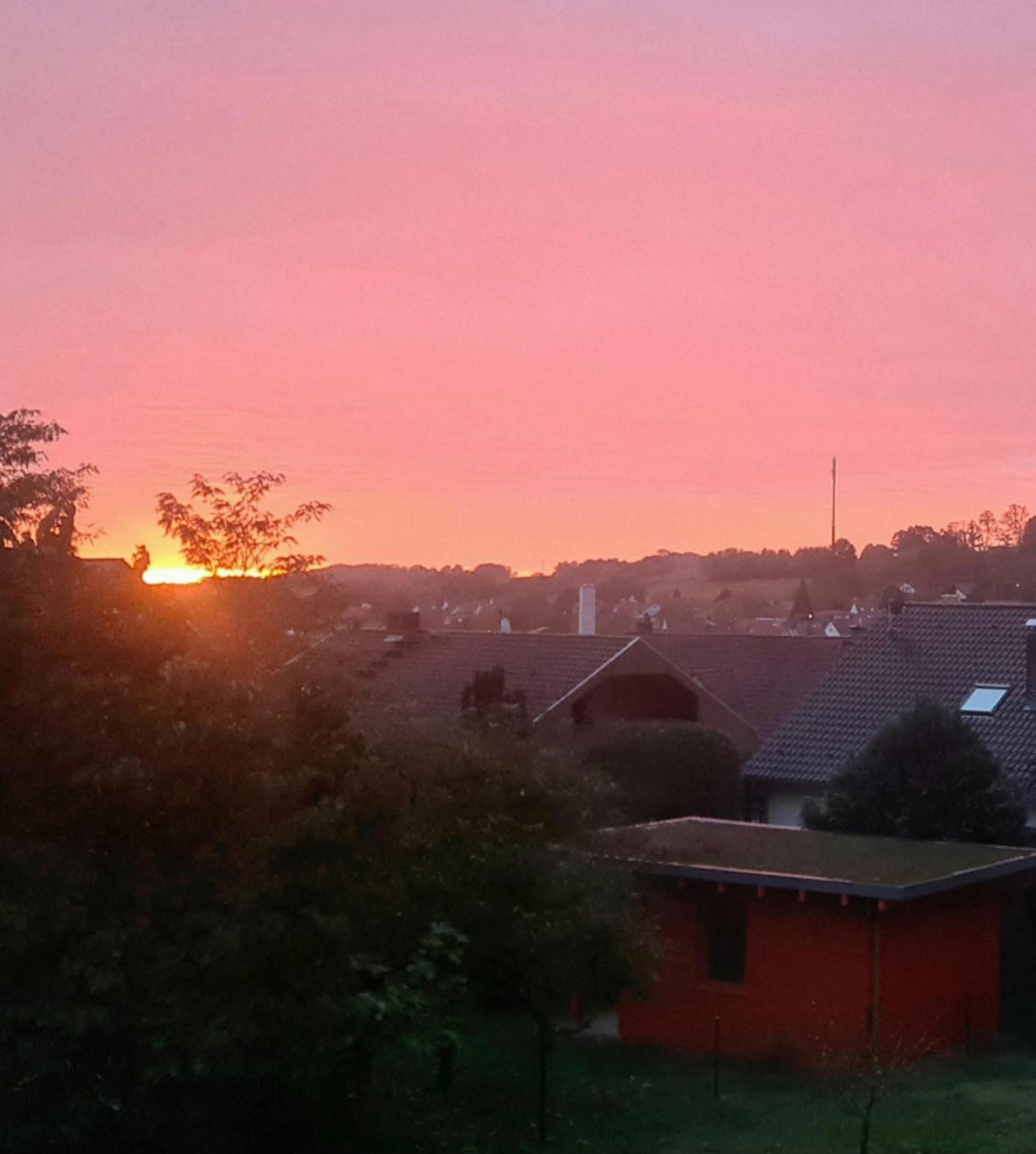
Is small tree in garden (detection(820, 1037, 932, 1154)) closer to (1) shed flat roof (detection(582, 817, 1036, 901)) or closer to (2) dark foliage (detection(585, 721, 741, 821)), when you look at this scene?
(1) shed flat roof (detection(582, 817, 1036, 901))

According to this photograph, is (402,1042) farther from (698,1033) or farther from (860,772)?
(860,772)

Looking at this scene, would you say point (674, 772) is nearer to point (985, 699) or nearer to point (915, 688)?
point (915, 688)

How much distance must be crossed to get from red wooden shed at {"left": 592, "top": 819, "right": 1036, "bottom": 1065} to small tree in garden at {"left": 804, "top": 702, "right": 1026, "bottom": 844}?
1.92 metres

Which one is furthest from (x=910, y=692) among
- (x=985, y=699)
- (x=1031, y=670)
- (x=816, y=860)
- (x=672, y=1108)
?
(x=672, y=1108)

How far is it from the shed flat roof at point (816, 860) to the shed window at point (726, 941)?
0.58m

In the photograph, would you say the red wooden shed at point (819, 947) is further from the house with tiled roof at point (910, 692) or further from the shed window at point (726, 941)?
the house with tiled roof at point (910, 692)

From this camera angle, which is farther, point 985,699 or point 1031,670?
point 985,699

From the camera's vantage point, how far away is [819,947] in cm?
1781

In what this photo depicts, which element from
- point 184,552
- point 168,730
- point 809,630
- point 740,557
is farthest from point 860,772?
point 740,557

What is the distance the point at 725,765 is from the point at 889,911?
45.2 ft

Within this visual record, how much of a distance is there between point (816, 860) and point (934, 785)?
3457 mm

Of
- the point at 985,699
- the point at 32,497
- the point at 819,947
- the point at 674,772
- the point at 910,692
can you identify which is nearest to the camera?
the point at 32,497

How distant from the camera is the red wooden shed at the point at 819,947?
1748cm

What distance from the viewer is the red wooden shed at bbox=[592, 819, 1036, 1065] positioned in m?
17.5
